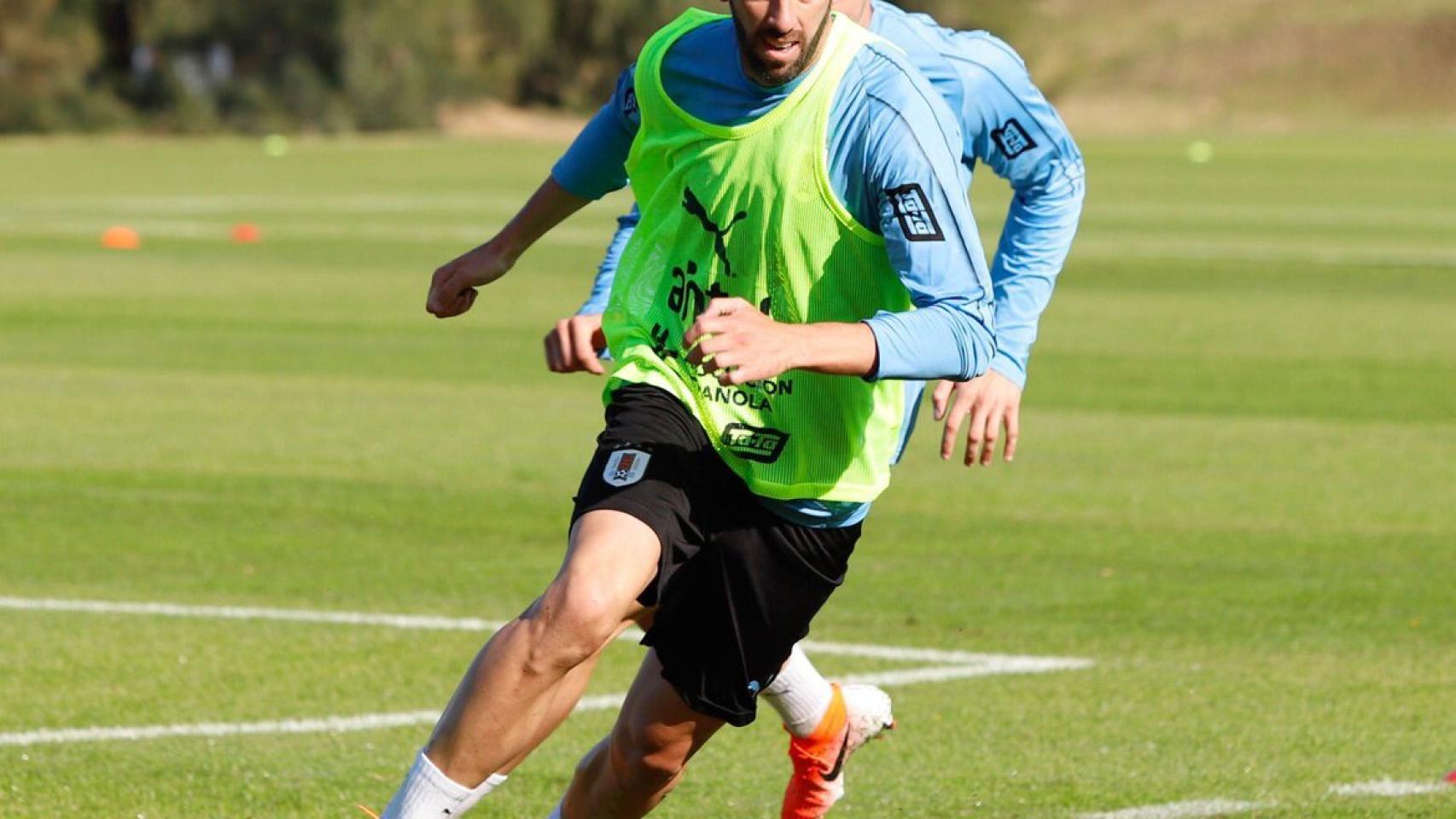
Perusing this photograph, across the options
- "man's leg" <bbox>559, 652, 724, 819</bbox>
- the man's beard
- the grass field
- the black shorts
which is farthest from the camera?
the grass field

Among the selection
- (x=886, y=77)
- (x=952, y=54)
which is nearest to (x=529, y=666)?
(x=886, y=77)

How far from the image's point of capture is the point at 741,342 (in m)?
4.68

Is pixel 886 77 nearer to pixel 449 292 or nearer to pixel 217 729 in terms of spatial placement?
pixel 449 292

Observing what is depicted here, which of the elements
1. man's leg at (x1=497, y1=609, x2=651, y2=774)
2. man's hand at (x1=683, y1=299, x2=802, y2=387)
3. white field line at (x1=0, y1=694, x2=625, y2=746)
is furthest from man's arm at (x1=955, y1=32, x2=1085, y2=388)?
white field line at (x1=0, y1=694, x2=625, y2=746)

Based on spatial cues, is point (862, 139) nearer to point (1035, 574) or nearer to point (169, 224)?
point (1035, 574)

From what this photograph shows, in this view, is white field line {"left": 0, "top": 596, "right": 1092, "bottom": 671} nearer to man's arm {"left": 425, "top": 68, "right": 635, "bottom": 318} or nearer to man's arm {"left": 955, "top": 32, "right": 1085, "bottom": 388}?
man's arm {"left": 955, "top": 32, "right": 1085, "bottom": 388}

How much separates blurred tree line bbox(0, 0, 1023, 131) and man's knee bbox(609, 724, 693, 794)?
69.8 m

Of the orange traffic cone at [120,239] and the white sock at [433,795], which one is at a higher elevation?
the white sock at [433,795]

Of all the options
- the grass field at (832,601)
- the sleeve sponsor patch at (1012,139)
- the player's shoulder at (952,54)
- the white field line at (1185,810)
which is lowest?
the grass field at (832,601)

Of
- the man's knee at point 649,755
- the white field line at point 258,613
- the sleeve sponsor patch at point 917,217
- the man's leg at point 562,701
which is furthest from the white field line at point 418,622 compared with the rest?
the sleeve sponsor patch at point 917,217

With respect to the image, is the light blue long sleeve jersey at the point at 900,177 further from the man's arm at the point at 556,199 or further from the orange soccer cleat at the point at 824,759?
the orange soccer cleat at the point at 824,759

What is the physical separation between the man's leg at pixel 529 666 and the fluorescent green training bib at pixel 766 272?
1.39 feet

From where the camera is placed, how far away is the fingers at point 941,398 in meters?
5.75

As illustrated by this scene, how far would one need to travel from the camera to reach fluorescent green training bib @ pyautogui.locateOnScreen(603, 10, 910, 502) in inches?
211
